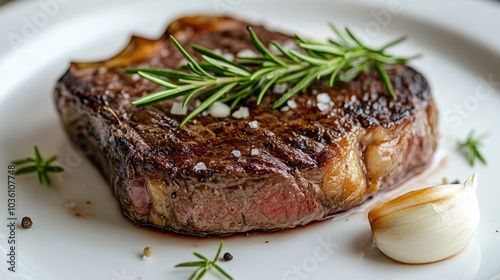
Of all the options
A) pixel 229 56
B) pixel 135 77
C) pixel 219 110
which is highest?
pixel 229 56

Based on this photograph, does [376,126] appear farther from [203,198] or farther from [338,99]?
[203,198]

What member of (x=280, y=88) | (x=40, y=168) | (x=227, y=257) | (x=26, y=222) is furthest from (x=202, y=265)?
(x=40, y=168)

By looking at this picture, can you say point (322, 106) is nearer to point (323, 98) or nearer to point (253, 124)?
point (323, 98)

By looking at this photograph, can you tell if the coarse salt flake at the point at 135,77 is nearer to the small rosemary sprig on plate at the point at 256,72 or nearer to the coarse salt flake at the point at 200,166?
the small rosemary sprig on plate at the point at 256,72

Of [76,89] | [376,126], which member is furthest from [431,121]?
[76,89]

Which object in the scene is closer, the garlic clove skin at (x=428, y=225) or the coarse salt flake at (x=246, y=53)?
the garlic clove skin at (x=428, y=225)

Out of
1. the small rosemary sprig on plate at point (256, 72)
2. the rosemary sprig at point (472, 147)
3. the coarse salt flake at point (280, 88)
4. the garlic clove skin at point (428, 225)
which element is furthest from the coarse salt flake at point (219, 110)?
the rosemary sprig at point (472, 147)
